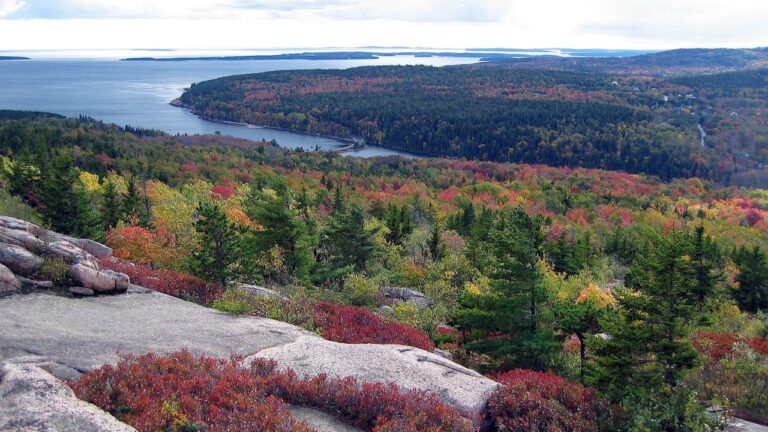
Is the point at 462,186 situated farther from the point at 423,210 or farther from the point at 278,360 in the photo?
the point at 278,360

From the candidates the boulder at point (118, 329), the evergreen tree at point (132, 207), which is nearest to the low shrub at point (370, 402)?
the boulder at point (118, 329)

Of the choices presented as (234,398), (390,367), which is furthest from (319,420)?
(390,367)

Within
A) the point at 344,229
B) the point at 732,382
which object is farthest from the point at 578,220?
the point at 732,382

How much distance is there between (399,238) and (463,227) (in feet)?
64.3

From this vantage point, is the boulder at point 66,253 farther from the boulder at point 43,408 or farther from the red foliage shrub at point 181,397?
the boulder at point 43,408

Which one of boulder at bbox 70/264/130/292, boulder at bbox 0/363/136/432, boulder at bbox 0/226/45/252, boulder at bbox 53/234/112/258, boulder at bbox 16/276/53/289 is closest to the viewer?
boulder at bbox 0/363/136/432

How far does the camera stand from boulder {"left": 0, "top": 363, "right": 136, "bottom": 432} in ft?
29.4

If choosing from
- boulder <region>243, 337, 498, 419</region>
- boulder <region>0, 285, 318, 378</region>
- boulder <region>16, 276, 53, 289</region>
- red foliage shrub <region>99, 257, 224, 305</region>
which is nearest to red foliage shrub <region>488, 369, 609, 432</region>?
boulder <region>243, 337, 498, 419</region>

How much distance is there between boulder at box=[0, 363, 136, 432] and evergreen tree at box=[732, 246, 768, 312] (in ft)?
163

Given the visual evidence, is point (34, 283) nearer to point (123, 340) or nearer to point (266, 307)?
point (123, 340)

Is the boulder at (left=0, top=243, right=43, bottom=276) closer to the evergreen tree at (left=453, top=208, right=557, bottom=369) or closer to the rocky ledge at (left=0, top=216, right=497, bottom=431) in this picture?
the rocky ledge at (left=0, top=216, right=497, bottom=431)

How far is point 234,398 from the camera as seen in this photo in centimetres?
1093

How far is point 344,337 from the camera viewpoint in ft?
57.7

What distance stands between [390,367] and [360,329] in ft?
14.9
